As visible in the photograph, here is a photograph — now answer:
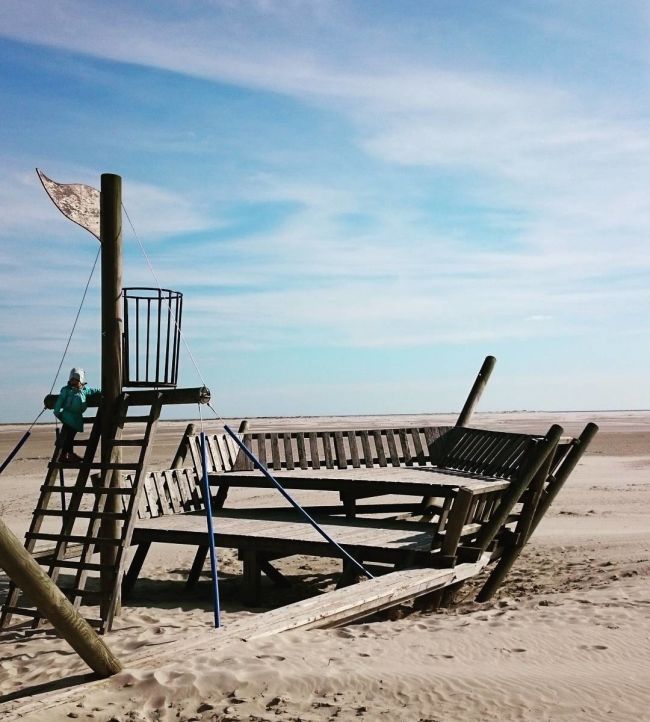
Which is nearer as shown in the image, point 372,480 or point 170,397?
point 170,397

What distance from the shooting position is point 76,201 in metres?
8.19

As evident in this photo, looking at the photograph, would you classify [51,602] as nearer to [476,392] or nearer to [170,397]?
[170,397]

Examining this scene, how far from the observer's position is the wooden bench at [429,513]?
8.24 meters

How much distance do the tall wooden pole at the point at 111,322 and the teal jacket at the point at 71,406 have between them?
0.99ft

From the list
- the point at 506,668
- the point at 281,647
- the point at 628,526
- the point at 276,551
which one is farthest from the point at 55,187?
the point at 628,526

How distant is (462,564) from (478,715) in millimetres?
3415

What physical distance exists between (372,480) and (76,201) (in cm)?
442

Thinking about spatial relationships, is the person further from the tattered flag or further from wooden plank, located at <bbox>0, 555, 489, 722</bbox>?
wooden plank, located at <bbox>0, 555, 489, 722</bbox>

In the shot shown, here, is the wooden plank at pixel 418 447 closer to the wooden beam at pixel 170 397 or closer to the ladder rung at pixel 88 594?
the wooden beam at pixel 170 397

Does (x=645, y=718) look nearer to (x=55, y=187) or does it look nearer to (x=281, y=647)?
(x=281, y=647)

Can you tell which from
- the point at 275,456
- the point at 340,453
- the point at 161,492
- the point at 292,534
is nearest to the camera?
the point at 292,534

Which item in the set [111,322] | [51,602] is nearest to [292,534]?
[111,322]

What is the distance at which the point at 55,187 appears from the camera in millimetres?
8125

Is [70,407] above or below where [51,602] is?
above
